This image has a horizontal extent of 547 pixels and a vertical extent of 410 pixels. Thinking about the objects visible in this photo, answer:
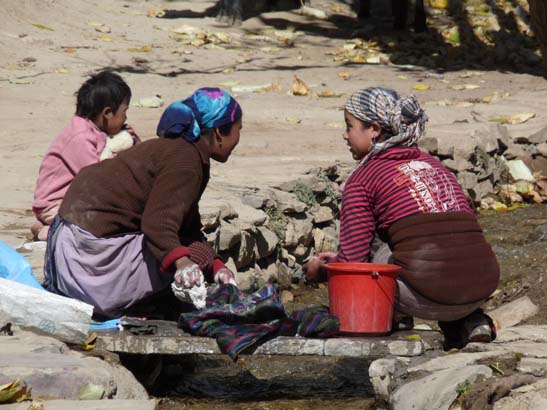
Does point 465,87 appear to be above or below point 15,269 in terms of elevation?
below

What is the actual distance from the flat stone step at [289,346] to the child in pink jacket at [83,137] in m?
1.71

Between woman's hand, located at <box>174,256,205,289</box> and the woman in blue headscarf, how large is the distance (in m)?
0.21

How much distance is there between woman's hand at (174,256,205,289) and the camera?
459 centimetres

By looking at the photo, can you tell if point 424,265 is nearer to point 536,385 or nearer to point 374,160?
point 374,160

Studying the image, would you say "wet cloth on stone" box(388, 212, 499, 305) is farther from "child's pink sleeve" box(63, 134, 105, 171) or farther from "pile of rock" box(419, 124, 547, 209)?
"pile of rock" box(419, 124, 547, 209)

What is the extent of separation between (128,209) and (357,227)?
967 mm

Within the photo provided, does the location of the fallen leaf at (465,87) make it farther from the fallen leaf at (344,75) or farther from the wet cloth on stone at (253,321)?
the wet cloth on stone at (253,321)

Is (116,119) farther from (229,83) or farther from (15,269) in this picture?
(229,83)

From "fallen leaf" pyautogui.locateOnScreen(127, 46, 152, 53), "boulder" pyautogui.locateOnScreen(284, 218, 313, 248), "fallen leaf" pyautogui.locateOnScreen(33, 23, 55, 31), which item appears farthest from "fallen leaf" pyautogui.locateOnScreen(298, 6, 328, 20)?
"boulder" pyautogui.locateOnScreen(284, 218, 313, 248)

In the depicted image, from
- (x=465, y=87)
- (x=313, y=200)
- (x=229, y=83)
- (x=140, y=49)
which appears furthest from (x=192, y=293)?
(x=140, y=49)

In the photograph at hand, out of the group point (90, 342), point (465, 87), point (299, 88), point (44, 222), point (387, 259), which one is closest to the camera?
point (90, 342)

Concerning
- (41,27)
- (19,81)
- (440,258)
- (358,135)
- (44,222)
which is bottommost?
(19,81)

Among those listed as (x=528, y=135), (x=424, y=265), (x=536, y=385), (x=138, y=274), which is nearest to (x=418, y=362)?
(x=424, y=265)

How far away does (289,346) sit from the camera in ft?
15.1
